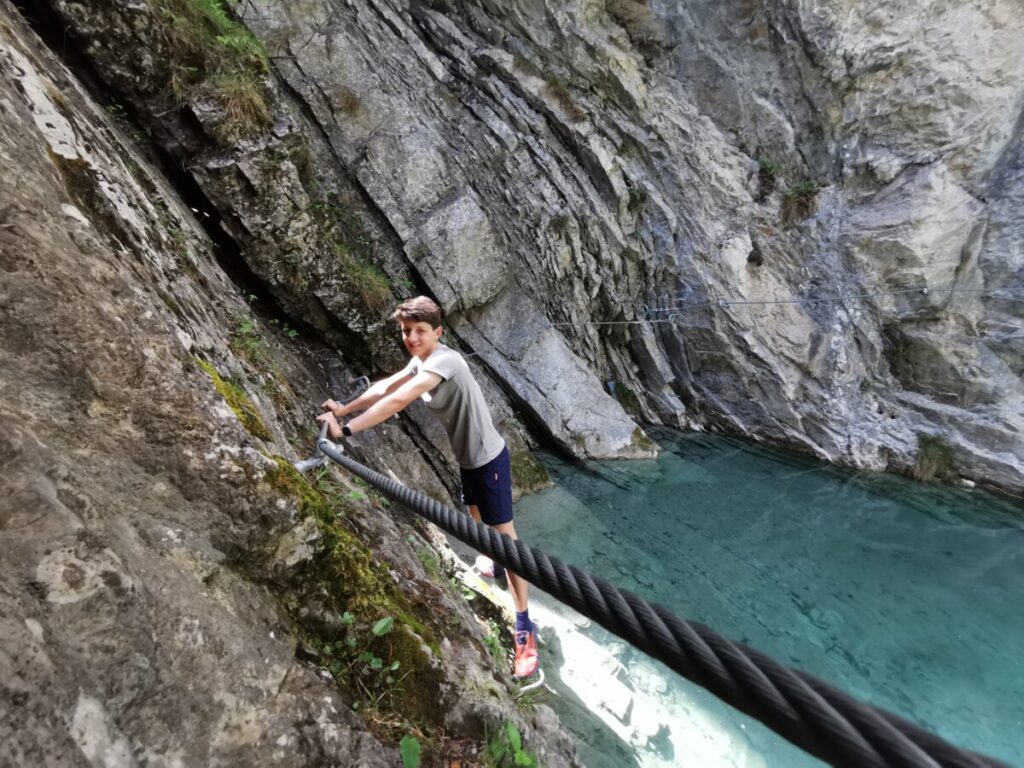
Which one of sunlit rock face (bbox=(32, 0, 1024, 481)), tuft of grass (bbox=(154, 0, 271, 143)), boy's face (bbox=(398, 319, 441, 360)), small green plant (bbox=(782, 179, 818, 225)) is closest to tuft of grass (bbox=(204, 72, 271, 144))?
tuft of grass (bbox=(154, 0, 271, 143))

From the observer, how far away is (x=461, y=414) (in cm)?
312

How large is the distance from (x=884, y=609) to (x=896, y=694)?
1.28 meters

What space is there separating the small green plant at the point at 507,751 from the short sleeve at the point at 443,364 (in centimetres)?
179

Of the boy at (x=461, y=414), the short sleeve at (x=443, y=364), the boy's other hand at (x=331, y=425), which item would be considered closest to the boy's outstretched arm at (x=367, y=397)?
the boy at (x=461, y=414)

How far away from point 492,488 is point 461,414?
59 centimetres

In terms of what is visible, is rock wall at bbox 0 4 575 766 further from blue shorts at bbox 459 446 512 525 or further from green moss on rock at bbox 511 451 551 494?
green moss on rock at bbox 511 451 551 494

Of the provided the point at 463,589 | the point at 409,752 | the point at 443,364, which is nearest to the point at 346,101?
the point at 443,364

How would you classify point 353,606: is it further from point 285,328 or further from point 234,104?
point 234,104

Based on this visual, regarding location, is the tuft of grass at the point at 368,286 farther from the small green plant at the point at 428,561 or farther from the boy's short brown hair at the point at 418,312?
the small green plant at the point at 428,561

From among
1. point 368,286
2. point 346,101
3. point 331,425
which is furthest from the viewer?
point 346,101

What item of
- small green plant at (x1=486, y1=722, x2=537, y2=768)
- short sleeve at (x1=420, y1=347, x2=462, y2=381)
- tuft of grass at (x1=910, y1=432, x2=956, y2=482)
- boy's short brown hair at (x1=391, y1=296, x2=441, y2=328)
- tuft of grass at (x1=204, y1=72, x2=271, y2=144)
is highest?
tuft of grass at (x1=204, y1=72, x2=271, y2=144)

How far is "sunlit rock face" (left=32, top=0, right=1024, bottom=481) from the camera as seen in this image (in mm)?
7852

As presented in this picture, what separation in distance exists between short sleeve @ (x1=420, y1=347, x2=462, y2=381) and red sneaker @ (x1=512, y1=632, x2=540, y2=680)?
1.86 meters

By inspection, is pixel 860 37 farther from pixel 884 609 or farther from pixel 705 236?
pixel 884 609
